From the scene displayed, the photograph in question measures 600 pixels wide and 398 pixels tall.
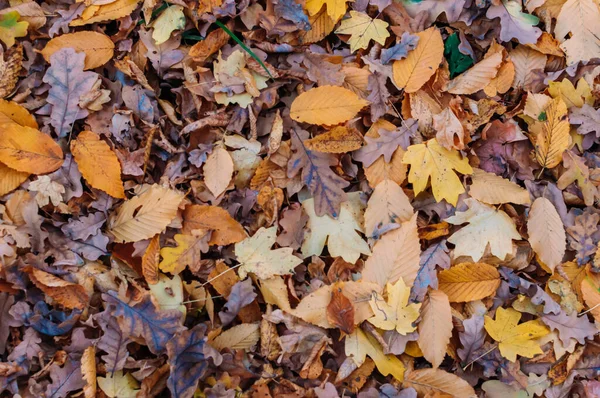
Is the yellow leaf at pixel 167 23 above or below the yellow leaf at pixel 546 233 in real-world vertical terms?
above

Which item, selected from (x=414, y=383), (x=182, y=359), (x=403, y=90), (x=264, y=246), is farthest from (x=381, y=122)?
(x=182, y=359)

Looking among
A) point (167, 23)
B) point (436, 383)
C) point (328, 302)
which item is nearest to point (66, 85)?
point (167, 23)

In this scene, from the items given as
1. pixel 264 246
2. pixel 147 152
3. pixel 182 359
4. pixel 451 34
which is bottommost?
pixel 182 359

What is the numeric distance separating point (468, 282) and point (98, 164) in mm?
1337

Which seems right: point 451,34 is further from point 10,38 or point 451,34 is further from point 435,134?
point 10,38

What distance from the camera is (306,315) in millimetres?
1812

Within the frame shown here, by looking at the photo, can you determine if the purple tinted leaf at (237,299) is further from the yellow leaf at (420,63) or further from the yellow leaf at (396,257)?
the yellow leaf at (420,63)

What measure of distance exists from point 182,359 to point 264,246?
450 mm

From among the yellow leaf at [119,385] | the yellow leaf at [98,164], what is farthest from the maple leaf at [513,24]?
the yellow leaf at [119,385]

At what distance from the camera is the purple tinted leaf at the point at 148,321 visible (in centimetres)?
173

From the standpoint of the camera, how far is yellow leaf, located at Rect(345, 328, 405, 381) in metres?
1.79

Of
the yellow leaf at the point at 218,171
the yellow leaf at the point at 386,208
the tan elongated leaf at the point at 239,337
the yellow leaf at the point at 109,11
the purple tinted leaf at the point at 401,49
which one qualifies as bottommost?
the tan elongated leaf at the point at 239,337

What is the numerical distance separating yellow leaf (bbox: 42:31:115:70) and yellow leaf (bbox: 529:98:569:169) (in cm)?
161

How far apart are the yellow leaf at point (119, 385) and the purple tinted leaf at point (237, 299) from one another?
0.34 m
